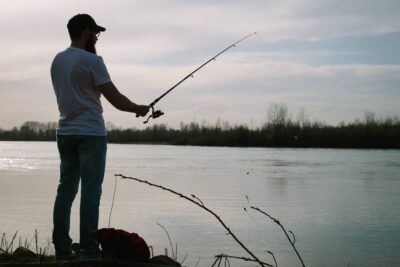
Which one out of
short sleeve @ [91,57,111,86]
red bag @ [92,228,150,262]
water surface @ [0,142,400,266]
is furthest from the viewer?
water surface @ [0,142,400,266]

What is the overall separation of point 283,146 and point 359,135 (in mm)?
7267

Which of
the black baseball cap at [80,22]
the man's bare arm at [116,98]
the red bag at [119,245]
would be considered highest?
the black baseball cap at [80,22]

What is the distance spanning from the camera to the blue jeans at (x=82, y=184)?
3.23 meters

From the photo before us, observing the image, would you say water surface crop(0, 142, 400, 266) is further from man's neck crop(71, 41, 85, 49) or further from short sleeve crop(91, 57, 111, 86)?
man's neck crop(71, 41, 85, 49)

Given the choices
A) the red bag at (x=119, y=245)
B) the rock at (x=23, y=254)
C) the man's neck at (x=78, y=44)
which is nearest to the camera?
the red bag at (x=119, y=245)

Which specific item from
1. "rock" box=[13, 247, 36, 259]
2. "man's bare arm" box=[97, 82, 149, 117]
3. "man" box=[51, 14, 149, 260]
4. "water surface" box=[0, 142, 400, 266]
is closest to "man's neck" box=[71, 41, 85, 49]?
"man" box=[51, 14, 149, 260]

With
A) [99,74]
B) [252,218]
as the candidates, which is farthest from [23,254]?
[252,218]

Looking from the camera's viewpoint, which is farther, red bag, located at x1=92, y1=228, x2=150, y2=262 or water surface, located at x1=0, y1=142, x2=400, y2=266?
water surface, located at x1=0, y1=142, x2=400, y2=266

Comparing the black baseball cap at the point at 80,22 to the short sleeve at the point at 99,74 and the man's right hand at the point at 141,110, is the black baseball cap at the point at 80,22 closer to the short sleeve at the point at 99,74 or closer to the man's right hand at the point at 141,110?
the short sleeve at the point at 99,74

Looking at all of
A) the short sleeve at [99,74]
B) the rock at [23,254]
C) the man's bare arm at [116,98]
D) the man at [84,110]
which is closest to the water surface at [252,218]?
the rock at [23,254]

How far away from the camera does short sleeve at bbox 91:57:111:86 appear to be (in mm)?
3193

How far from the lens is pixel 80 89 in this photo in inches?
127

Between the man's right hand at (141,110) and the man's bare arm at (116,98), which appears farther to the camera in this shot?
the man's right hand at (141,110)

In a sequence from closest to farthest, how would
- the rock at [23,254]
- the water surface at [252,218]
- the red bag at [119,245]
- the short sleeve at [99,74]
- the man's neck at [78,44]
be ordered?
1. the red bag at [119,245]
2. the short sleeve at [99,74]
3. the man's neck at [78,44]
4. the rock at [23,254]
5. the water surface at [252,218]
